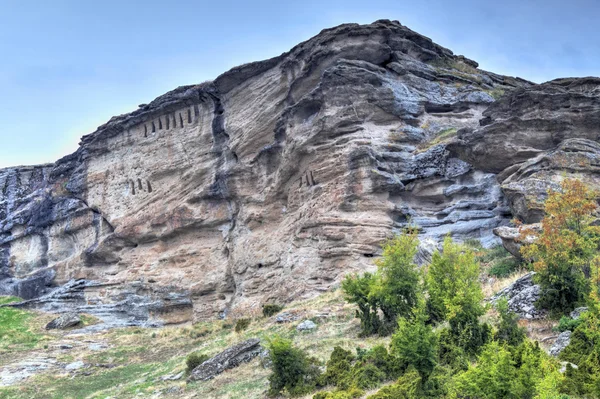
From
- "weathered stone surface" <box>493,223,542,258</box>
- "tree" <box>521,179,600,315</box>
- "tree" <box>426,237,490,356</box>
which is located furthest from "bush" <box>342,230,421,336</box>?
"weathered stone surface" <box>493,223,542,258</box>

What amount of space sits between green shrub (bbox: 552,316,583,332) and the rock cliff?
1051 centimetres

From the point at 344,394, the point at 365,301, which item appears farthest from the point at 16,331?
the point at 344,394

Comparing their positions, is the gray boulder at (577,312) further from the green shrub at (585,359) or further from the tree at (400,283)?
the tree at (400,283)

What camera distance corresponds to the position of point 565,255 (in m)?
15.5

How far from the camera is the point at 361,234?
2823cm

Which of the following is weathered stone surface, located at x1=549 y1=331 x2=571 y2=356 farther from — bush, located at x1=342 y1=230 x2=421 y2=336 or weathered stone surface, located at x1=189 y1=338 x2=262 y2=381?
weathered stone surface, located at x1=189 y1=338 x2=262 y2=381

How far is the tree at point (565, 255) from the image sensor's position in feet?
50.2

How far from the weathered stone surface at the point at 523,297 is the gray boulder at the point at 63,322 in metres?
27.5

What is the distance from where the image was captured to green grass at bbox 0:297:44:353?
3131cm

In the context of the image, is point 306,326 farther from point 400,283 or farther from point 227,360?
point 400,283

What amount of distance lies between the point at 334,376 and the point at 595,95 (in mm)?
21510

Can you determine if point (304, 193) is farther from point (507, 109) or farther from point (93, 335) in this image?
point (93, 335)

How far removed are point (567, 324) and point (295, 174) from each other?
72.6 ft

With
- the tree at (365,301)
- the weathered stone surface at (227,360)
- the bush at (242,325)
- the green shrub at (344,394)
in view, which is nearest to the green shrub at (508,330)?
the green shrub at (344,394)
